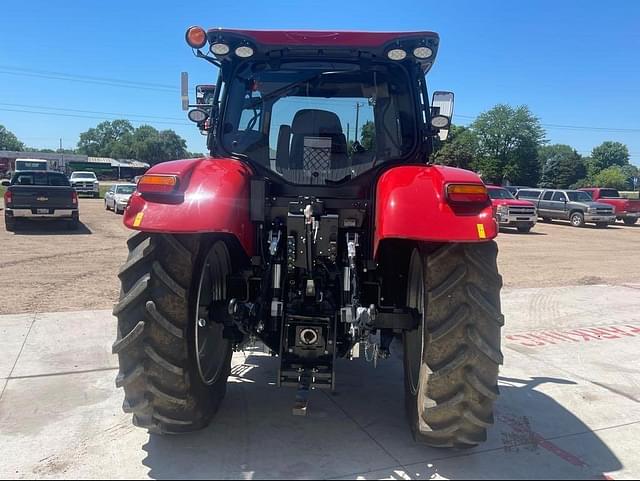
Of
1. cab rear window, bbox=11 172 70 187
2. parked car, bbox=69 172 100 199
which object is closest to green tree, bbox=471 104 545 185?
parked car, bbox=69 172 100 199

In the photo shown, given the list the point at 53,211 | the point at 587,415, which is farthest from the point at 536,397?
the point at 53,211

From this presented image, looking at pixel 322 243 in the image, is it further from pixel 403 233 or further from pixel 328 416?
pixel 328 416

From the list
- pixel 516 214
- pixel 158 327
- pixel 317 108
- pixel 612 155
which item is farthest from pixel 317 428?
pixel 612 155

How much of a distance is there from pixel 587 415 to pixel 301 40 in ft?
A: 11.9

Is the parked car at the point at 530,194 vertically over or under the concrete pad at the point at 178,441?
over

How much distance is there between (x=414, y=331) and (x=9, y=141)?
171866mm

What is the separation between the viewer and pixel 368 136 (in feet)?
13.4

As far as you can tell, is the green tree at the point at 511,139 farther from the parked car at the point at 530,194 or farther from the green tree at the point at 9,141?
the green tree at the point at 9,141

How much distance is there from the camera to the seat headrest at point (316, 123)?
404cm

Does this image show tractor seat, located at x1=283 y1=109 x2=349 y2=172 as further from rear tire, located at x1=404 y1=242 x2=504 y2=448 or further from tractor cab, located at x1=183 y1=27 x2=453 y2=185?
rear tire, located at x1=404 y1=242 x2=504 y2=448

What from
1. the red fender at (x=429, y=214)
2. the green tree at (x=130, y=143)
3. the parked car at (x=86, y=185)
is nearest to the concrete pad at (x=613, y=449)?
the red fender at (x=429, y=214)

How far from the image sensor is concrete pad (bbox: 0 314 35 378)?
196 inches

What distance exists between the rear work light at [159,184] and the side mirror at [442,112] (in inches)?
81.7

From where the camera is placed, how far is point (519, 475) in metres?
3.26
